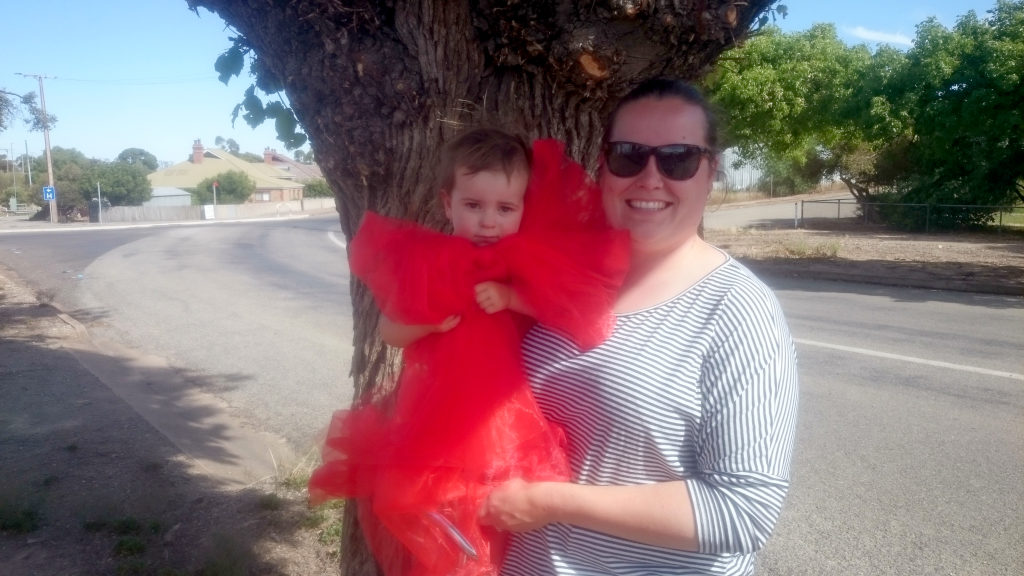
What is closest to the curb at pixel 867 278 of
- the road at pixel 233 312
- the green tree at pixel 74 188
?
the road at pixel 233 312

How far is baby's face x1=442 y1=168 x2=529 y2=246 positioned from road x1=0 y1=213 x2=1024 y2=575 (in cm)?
273

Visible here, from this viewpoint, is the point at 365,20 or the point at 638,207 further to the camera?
the point at 365,20

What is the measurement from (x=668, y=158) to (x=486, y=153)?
0.44 meters

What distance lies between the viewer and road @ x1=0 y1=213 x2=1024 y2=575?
403 cm

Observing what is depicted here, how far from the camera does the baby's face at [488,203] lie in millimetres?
1819

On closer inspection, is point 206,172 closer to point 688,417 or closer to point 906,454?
point 906,454

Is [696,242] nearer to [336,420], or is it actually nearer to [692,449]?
[692,449]

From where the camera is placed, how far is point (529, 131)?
91.6 inches

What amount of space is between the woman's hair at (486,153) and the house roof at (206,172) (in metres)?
77.4

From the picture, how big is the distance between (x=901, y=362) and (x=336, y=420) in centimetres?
695

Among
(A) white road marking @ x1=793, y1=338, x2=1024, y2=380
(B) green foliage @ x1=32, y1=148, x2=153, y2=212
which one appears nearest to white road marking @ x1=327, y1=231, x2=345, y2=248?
(A) white road marking @ x1=793, y1=338, x2=1024, y2=380

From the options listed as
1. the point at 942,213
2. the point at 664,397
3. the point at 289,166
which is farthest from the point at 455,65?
the point at 289,166

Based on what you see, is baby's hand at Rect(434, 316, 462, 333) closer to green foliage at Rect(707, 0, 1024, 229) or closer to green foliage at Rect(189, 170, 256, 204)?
green foliage at Rect(707, 0, 1024, 229)

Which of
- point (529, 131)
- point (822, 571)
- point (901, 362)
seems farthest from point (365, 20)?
point (901, 362)
